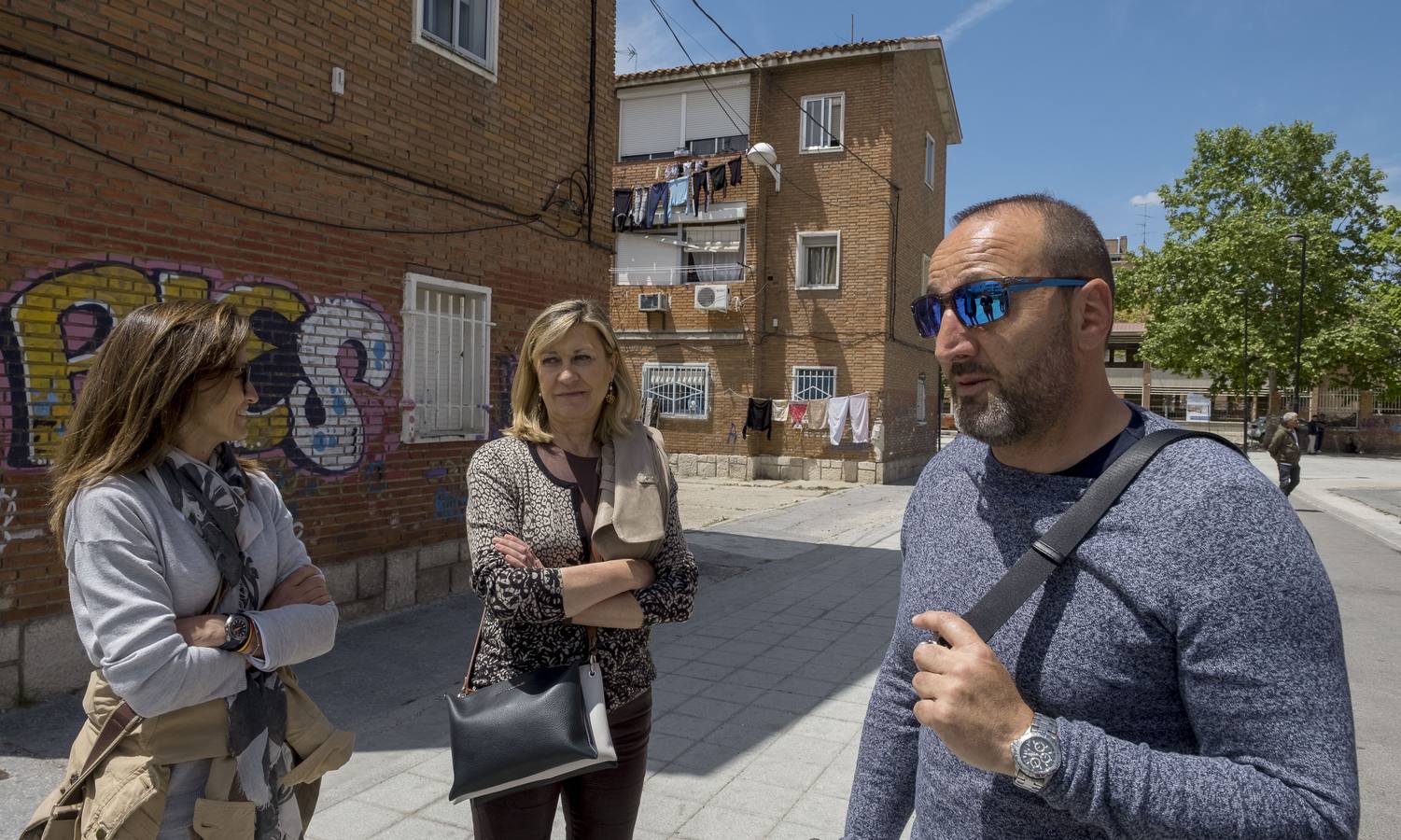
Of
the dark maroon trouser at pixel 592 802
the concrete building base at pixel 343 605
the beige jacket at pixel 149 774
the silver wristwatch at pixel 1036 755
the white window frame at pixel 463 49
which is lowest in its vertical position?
the concrete building base at pixel 343 605

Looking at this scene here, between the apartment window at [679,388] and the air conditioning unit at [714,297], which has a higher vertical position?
the air conditioning unit at [714,297]

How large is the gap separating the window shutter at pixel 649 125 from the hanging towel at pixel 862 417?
8.02 meters

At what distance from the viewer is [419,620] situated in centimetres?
705

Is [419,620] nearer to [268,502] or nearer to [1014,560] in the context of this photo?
[268,502]

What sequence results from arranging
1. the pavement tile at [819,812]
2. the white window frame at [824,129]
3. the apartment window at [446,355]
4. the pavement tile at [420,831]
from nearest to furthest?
the pavement tile at [420,831] < the pavement tile at [819,812] < the apartment window at [446,355] < the white window frame at [824,129]

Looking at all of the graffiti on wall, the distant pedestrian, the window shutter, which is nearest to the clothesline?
the window shutter

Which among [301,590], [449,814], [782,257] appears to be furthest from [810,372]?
[301,590]

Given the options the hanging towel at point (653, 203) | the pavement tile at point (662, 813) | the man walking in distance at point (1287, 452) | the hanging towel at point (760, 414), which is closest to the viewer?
the pavement tile at point (662, 813)

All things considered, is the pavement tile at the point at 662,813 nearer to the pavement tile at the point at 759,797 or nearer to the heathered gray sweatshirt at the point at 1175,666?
the pavement tile at the point at 759,797

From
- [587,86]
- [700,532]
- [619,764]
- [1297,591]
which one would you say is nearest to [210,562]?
[619,764]

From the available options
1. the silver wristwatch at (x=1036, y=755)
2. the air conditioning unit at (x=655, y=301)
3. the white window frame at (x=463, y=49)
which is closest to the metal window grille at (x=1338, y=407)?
the air conditioning unit at (x=655, y=301)

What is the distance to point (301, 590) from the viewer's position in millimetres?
2289

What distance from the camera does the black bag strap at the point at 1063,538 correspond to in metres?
1.32

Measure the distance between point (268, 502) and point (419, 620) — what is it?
5011 mm
